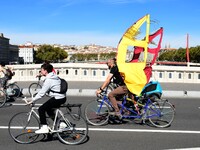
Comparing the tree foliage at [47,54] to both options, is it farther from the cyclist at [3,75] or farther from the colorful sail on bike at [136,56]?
the colorful sail on bike at [136,56]

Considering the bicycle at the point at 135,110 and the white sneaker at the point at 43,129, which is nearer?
the white sneaker at the point at 43,129

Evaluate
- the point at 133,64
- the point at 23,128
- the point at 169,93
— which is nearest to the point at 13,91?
the point at 133,64

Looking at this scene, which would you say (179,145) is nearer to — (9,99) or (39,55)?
(9,99)

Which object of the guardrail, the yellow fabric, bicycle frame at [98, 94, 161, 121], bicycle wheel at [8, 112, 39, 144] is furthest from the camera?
the guardrail

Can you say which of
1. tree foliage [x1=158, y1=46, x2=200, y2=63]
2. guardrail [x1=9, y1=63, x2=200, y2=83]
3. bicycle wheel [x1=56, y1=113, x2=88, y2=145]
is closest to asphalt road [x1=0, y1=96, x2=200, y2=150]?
bicycle wheel [x1=56, y1=113, x2=88, y2=145]

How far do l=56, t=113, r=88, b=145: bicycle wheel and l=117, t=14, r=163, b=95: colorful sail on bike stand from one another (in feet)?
7.20

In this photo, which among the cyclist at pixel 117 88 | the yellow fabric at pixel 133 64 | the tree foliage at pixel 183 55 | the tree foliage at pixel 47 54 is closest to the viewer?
the cyclist at pixel 117 88

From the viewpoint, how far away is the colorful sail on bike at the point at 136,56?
832 centimetres

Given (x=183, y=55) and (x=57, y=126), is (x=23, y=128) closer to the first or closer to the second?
(x=57, y=126)

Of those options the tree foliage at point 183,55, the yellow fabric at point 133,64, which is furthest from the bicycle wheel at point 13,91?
the tree foliage at point 183,55

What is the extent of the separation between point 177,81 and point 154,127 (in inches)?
513

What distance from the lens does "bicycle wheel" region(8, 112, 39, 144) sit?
21.0 ft

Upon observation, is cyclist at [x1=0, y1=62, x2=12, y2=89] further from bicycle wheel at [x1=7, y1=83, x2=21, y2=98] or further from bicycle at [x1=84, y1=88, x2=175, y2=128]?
bicycle at [x1=84, y1=88, x2=175, y2=128]

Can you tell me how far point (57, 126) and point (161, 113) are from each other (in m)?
3.09
